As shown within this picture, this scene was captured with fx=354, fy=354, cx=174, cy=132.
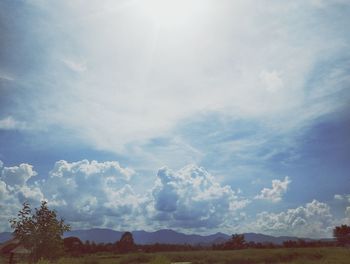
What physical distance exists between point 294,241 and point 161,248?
48833 millimetres

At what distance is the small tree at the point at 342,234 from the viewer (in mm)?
138000

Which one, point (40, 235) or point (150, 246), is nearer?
Answer: point (40, 235)

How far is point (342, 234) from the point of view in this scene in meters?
141

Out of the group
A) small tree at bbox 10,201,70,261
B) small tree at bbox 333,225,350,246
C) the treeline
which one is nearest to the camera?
small tree at bbox 10,201,70,261

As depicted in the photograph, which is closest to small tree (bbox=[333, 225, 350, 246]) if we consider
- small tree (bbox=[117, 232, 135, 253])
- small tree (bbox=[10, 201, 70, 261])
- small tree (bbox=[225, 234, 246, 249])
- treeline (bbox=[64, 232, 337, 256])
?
treeline (bbox=[64, 232, 337, 256])

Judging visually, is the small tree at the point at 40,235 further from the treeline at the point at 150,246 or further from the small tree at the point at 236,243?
the small tree at the point at 236,243

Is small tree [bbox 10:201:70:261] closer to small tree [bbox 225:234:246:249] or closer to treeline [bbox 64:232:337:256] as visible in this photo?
treeline [bbox 64:232:337:256]

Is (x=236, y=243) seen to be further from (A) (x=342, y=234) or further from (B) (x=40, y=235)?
(B) (x=40, y=235)

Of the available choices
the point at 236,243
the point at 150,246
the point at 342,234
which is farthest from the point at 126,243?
→ the point at 342,234

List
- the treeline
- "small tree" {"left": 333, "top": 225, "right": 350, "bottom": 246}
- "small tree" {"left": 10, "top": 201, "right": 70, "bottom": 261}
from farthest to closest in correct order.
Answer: "small tree" {"left": 333, "top": 225, "right": 350, "bottom": 246} → the treeline → "small tree" {"left": 10, "top": 201, "right": 70, "bottom": 261}

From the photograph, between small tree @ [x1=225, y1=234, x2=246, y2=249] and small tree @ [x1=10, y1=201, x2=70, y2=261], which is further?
small tree @ [x1=225, y1=234, x2=246, y2=249]

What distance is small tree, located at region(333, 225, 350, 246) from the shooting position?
453 feet

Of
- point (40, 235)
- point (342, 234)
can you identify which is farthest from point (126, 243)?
point (40, 235)

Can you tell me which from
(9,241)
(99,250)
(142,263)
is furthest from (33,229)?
(99,250)
